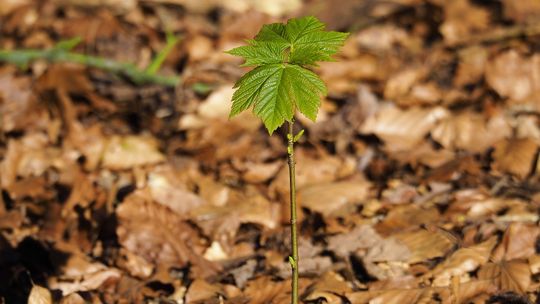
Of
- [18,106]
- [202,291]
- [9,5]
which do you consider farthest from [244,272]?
[9,5]

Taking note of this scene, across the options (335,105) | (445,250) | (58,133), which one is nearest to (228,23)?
(335,105)

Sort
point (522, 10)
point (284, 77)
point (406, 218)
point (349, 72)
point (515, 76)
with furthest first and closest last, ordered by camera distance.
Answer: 1. point (522, 10)
2. point (349, 72)
3. point (515, 76)
4. point (406, 218)
5. point (284, 77)

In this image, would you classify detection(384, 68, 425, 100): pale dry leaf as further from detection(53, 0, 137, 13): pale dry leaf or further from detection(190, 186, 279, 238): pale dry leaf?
detection(53, 0, 137, 13): pale dry leaf

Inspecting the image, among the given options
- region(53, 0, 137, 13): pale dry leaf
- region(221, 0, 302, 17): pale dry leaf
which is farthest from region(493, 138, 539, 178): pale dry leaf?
region(53, 0, 137, 13): pale dry leaf

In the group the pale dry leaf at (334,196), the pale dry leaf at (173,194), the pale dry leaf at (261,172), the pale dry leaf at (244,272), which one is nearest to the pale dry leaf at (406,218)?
the pale dry leaf at (334,196)

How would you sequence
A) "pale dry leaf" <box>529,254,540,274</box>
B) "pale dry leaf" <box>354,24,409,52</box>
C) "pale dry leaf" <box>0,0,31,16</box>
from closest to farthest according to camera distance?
"pale dry leaf" <box>529,254,540,274</box>
"pale dry leaf" <box>354,24,409,52</box>
"pale dry leaf" <box>0,0,31,16</box>

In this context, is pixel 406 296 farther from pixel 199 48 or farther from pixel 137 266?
pixel 199 48
